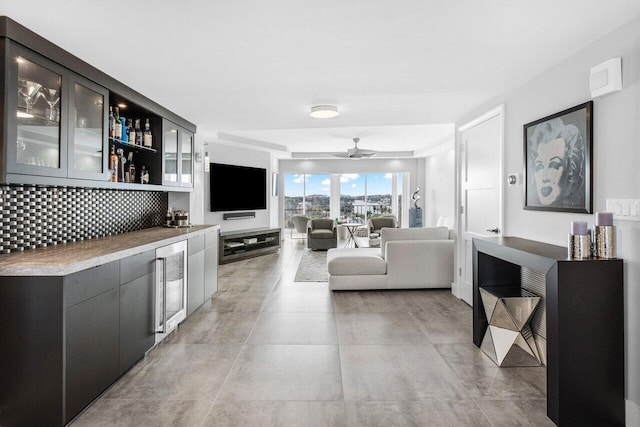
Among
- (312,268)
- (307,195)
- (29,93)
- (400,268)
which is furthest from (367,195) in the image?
(29,93)

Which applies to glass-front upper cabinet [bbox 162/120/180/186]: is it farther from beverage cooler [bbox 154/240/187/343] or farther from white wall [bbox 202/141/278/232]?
white wall [bbox 202/141/278/232]

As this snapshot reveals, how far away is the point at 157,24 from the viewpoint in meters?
2.09

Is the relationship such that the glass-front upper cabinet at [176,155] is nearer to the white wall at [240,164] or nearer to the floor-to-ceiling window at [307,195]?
the white wall at [240,164]

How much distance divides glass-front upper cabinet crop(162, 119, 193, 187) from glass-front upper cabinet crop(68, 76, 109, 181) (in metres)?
1.00

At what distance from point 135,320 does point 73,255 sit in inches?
27.0

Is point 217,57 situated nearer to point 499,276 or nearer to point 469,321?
point 499,276

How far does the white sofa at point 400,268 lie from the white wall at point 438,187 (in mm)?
3859

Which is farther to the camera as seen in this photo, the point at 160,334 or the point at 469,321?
the point at 469,321

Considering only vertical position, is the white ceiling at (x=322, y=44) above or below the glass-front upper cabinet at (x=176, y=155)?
above

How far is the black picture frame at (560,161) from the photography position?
92.3 inches

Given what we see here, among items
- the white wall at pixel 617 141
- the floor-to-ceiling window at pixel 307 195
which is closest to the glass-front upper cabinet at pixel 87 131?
the white wall at pixel 617 141

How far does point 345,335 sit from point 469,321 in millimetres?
1312

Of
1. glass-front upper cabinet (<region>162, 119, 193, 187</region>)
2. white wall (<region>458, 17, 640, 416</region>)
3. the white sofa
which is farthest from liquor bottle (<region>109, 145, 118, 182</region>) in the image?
white wall (<region>458, 17, 640, 416</region>)

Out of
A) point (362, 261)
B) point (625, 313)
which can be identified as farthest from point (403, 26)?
point (362, 261)
